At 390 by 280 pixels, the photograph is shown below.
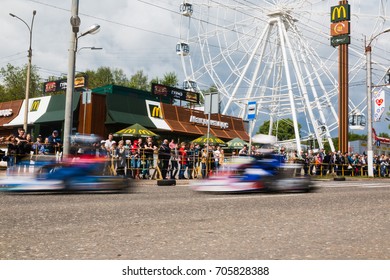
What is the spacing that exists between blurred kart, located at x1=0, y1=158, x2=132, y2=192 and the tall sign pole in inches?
1177

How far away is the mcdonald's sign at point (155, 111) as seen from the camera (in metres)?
38.4

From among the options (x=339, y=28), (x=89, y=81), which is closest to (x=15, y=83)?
(x=89, y=81)

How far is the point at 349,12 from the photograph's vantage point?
38188mm

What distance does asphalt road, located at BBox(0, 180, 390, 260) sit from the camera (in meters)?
3.90

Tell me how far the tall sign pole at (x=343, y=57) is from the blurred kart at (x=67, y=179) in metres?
29.9

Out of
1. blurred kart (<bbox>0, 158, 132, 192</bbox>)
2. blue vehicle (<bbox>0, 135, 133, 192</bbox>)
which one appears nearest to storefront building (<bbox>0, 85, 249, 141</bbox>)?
blue vehicle (<bbox>0, 135, 133, 192</bbox>)

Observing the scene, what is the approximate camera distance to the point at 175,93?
4750cm

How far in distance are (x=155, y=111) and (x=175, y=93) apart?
928 centimetres

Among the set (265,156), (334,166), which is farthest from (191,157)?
(334,166)

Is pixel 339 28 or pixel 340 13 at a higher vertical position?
pixel 340 13

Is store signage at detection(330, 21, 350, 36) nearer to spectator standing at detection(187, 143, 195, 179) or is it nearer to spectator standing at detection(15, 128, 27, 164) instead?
spectator standing at detection(187, 143, 195, 179)

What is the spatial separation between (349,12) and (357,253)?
38068 mm

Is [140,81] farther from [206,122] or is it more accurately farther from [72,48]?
[72,48]

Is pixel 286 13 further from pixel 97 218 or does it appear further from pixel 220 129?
pixel 97 218
